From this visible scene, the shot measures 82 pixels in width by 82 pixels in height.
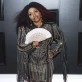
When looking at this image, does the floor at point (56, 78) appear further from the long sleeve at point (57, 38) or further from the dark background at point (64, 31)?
the long sleeve at point (57, 38)

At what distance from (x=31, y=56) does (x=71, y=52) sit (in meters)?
0.97

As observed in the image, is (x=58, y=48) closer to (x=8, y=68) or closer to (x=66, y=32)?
(x=66, y=32)

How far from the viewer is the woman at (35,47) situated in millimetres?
1277

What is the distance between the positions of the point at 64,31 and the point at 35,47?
956mm

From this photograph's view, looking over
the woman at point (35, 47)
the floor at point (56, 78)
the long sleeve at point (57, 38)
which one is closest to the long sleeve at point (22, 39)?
the woman at point (35, 47)

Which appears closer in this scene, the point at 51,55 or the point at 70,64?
the point at 51,55

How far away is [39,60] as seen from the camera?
4.25 ft

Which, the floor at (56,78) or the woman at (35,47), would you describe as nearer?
the woman at (35,47)

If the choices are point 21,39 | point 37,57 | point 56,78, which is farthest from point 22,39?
point 56,78

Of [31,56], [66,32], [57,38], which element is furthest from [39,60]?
[66,32]

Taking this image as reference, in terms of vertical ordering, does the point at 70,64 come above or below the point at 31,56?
below

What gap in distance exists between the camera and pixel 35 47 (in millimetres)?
1268

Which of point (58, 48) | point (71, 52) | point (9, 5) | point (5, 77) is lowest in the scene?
point (5, 77)

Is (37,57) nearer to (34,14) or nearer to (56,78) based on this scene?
(34,14)
